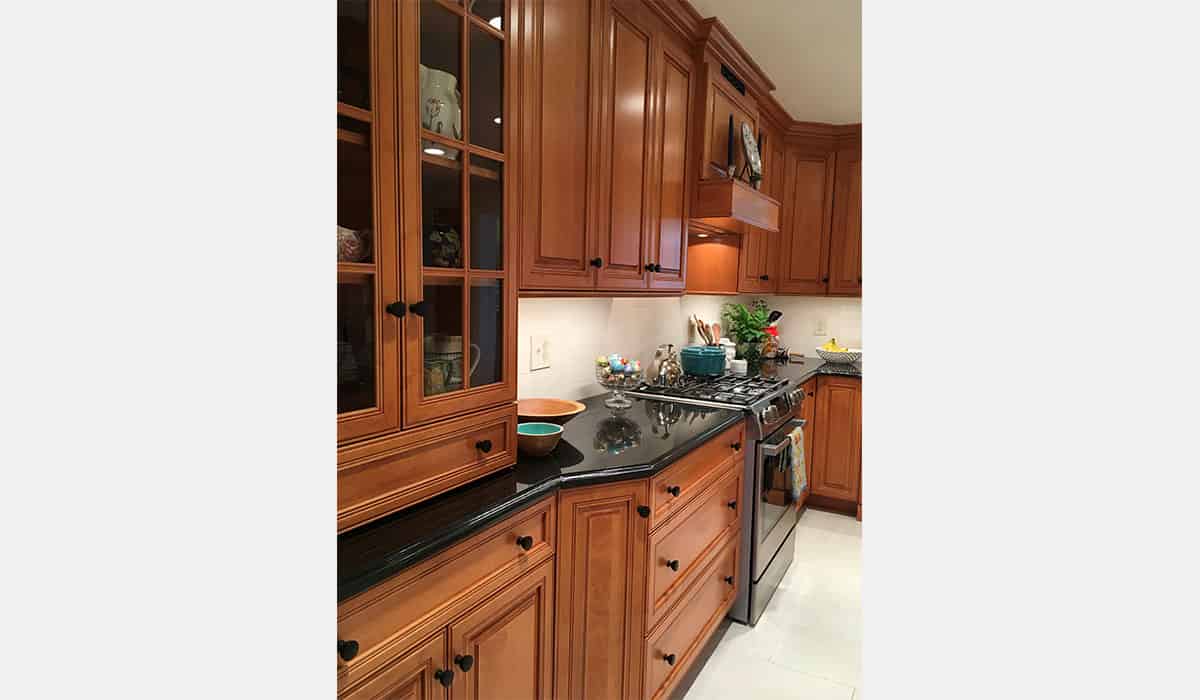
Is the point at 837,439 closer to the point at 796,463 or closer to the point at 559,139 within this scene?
the point at 796,463

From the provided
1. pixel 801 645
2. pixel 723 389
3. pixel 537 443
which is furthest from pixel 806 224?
pixel 537 443

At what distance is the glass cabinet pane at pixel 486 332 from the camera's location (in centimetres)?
122

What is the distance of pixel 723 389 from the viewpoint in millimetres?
2568

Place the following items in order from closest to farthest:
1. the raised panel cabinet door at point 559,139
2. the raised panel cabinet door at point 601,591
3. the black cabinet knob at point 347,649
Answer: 1. the black cabinet knob at point 347,649
2. the raised panel cabinet door at point 601,591
3. the raised panel cabinet door at point 559,139

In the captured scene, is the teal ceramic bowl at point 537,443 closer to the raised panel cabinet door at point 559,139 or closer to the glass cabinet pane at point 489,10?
the raised panel cabinet door at point 559,139

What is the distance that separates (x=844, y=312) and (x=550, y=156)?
3042 millimetres

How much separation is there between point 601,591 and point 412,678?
0.59m

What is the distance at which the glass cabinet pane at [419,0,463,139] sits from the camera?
3.52 feet

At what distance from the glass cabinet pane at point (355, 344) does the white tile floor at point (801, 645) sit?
5.15 feet

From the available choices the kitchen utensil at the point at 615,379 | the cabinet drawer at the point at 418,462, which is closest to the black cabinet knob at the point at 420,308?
the cabinet drawer at the point at 418,462

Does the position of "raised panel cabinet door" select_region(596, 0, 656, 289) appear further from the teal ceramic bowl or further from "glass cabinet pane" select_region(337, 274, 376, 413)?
"glass cabinet pane" select_region(337, 274, 376, 413)
